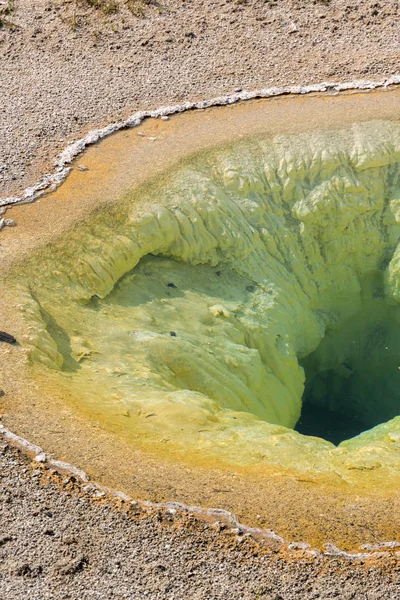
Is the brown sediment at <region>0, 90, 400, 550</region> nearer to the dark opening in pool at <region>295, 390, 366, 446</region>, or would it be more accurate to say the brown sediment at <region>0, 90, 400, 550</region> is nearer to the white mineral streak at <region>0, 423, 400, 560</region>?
the white mineral streak at <region>0, 423, 400, 560</region>

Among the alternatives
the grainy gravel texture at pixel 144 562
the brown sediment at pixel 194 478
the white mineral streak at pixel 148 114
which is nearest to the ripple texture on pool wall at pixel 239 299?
the brown sediment at pixel 194 478

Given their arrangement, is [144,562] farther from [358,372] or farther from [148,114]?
[358,372]

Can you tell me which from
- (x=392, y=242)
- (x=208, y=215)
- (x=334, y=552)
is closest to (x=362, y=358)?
(x=392, y=242)

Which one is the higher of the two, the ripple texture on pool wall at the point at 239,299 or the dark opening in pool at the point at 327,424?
the ripple texture on pool wall at the point at 239,299

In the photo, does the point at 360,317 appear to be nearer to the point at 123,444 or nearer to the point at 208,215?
the point at 208,215

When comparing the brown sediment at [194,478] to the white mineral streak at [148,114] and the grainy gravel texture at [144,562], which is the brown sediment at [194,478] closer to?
the grainy gravel texture at [144,562]

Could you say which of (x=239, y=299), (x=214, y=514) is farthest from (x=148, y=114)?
(x=214, y=514)
